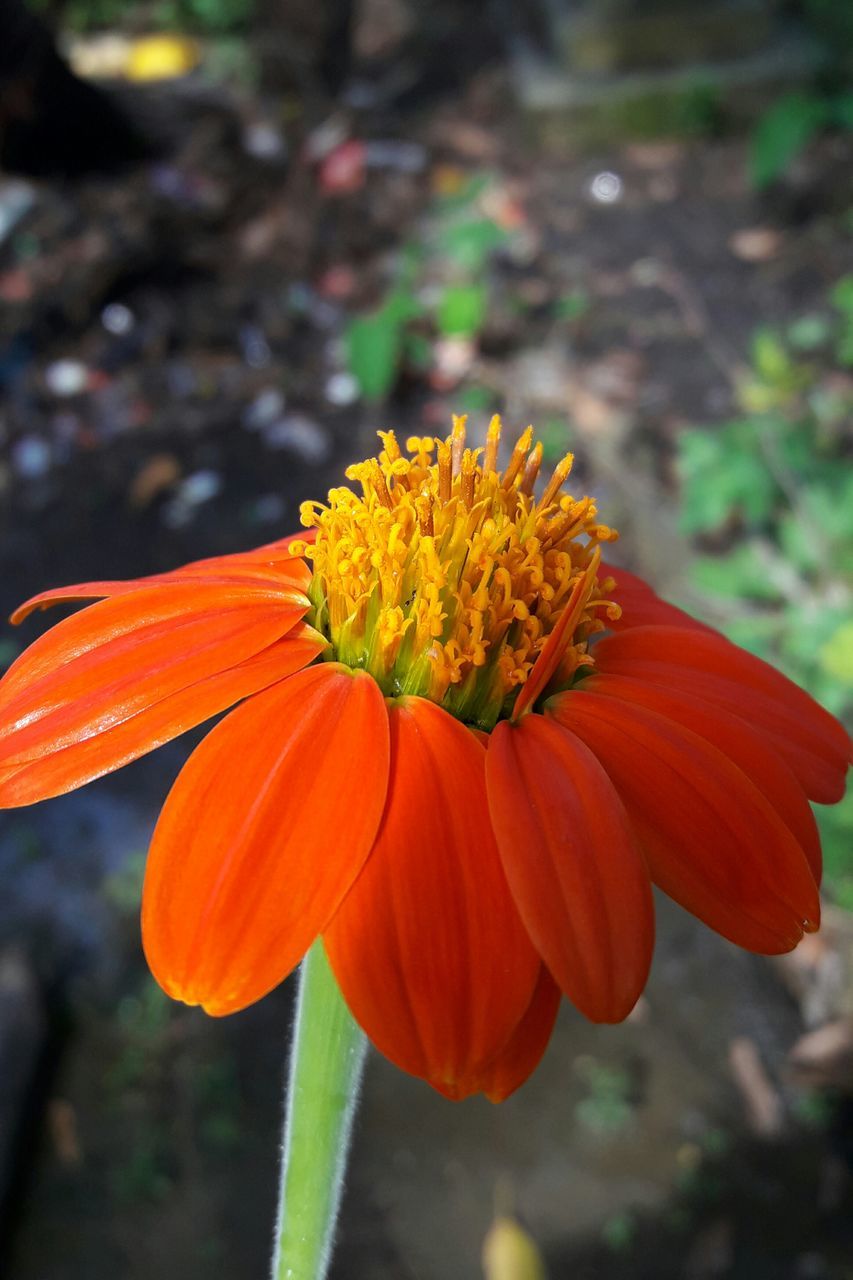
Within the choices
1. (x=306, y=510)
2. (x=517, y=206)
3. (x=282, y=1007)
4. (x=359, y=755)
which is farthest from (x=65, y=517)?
(x=359, y=755)

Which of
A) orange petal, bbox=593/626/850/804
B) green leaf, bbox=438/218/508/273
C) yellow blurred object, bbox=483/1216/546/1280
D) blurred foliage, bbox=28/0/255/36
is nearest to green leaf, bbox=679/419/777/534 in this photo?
green leaf, bbox=438/218/508/273

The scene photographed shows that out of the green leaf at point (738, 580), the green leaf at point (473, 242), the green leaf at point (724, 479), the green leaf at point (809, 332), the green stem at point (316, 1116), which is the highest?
the green stem at point (316, 1116)

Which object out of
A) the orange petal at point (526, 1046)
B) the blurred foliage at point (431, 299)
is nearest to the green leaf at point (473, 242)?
the blurred foliage at point (431, 299)

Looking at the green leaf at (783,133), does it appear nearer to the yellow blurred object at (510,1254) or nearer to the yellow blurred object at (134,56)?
the yellow blurred object at (134,56)

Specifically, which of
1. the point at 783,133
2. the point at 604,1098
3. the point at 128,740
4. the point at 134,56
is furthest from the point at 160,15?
the point at 128,740

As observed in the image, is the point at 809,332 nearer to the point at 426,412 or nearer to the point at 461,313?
the point at 461,313
